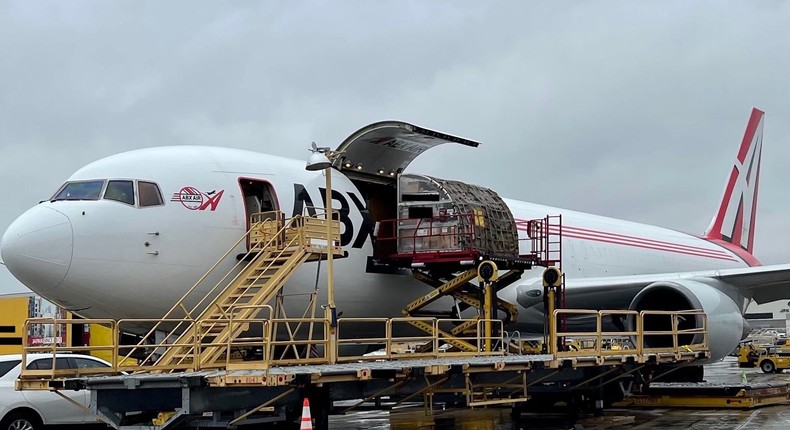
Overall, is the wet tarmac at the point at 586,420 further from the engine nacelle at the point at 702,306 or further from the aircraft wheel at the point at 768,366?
the aircraft wheel at the point at 768,366

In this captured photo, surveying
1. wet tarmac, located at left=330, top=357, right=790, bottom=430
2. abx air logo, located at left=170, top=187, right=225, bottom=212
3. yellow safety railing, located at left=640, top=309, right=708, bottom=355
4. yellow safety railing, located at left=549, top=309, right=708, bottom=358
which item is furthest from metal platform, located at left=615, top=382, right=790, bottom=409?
abx air logo, located at left=170, top=187, right=225, bottom=212

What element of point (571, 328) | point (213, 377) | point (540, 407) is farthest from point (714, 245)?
point (213, 377)

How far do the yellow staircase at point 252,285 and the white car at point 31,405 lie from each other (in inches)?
81.3

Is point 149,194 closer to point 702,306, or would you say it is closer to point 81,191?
point 81,191

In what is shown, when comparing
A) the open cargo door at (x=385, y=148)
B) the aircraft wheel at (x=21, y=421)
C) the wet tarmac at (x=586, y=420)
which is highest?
the open cargo door at (x=385, y=148)

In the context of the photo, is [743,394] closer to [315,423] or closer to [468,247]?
[468,247]

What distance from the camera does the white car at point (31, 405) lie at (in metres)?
12.6

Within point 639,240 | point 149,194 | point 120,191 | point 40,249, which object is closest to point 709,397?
point 639,240

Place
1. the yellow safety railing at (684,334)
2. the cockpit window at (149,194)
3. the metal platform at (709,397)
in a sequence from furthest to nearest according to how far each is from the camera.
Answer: the metal platform at (709,397) → the yellow safety railing at (684,334) → the cockpit window at (149,194)

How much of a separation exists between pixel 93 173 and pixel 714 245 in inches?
804

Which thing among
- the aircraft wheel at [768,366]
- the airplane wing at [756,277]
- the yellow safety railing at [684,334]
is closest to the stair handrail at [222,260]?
the yellow safety railing at [684,334]

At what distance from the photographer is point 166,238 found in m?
12.0

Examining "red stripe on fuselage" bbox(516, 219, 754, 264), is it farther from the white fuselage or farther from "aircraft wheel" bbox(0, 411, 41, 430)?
"aircraft wheel" bbox(0, 411, 41, 430)

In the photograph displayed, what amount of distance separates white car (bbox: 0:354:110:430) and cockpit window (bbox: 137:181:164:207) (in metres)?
2.64
